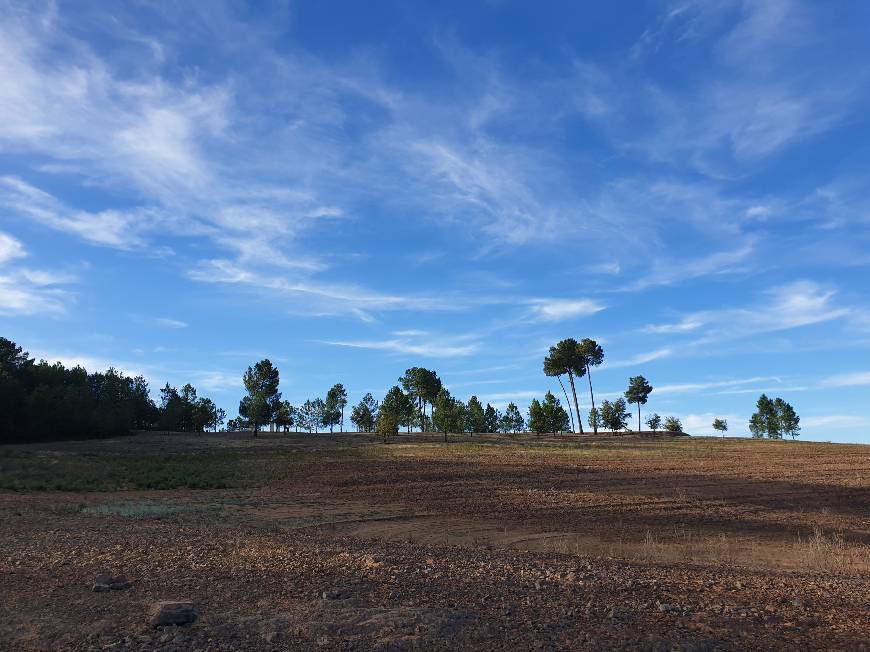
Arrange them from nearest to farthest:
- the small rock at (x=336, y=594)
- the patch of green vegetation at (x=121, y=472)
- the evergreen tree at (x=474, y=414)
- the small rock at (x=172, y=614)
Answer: the small rock at (x=172, y=614), the small rock at (x=336, y=594), the patch of green vegetation at (x=121, y=472), the evergreen tree at (x=474, y=414)

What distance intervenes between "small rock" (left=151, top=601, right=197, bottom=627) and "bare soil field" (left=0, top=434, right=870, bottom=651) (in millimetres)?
166

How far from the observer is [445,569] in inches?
373

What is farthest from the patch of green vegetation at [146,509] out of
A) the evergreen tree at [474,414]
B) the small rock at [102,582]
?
the evergreen tree at [474,414]

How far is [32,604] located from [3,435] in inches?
3196

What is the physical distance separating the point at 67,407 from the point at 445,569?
274 ft

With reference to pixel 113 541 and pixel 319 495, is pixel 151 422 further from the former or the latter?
pixel 113 541

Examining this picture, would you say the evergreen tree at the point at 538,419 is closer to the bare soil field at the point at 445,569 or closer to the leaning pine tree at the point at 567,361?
the leaning pine tree at the point at 567,361

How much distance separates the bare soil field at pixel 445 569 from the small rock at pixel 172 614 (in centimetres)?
17

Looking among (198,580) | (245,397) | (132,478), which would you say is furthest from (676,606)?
(245,397)

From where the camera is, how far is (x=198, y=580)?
889 centimetres

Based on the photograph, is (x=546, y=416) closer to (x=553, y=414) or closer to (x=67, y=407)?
(x=553, y=414)

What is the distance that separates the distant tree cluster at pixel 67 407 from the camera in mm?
74875

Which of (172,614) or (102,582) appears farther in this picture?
(102,582)

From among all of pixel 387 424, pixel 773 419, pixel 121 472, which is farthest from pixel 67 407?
pixel 773 419
